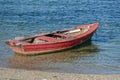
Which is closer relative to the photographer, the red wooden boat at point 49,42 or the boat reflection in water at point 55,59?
the boat reflection in water at point 55,59

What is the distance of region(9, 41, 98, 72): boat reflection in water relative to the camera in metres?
19.5

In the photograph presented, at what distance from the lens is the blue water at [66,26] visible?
64.7 feet

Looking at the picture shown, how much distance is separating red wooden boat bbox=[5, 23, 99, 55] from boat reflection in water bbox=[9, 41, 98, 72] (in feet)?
1.06

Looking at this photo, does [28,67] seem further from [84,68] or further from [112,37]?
[112,37]

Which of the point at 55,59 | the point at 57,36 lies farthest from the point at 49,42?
the point at 57,36

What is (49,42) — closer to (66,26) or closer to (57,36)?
(57,36)

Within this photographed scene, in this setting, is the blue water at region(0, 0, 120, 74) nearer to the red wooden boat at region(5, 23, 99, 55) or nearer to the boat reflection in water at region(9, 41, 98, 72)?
the boat reflection in water at region(9, 41, 98, 72)

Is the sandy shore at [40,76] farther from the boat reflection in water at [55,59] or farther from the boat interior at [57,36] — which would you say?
the boat interior at [57,36]

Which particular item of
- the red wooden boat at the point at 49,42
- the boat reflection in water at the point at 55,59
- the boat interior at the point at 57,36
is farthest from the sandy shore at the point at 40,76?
the boat interior at the point at 57,36

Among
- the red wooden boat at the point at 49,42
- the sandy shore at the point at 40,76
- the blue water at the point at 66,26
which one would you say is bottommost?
the blue water at the point at 66,26

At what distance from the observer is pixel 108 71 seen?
18547 millimetres

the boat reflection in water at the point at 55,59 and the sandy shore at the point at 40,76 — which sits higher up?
the sandy shore at the point at 40,76

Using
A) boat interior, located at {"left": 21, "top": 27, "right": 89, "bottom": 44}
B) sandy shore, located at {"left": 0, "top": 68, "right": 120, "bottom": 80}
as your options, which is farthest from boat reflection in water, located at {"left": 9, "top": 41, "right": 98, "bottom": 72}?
sandy shore, located at {"left": 0, "top": 68, "right": 120, "bottom": 80}

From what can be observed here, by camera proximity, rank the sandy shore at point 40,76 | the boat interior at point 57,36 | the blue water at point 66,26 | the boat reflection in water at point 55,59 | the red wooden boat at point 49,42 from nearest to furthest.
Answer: the sandy shore at point 40,76, the boat reflection in water at point 55,59, the blue water at point 66,26, the red wooden boat at point 49,42, the boat interior at point 57,36
